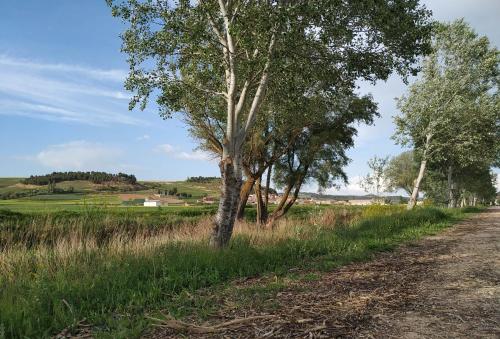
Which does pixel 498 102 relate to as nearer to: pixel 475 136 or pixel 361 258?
pixel 475 136

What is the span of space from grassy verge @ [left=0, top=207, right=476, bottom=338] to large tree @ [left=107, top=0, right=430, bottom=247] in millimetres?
2013

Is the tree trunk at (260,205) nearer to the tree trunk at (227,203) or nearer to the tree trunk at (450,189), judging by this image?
the tree trunk at (227,203)

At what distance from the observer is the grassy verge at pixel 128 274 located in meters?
5.06

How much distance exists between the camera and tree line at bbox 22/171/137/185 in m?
104

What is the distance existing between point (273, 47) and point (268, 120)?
44.0 ft

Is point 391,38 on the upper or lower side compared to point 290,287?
upper

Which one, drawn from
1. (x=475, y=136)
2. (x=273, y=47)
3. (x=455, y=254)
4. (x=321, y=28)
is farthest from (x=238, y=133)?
(x=475, y=136)

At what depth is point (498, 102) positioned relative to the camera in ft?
98.3

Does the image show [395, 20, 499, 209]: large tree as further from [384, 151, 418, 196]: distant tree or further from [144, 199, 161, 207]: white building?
[384, 151, 418, 196]: distant tree

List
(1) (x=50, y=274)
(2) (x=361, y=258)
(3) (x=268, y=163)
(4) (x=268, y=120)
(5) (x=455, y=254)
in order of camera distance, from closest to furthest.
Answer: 1. (1) (x=50, y=274)
2. (2) (x=361, y=258)
3. (5) (x=455, y=254)
4. (4) (x=268, y=120)
5. (3) (x=268, y=163)

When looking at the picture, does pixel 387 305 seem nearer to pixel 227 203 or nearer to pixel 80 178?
pixel 227 203

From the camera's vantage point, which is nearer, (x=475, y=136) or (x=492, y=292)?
(x=492, y=292)

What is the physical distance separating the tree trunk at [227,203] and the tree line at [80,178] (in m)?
96.4

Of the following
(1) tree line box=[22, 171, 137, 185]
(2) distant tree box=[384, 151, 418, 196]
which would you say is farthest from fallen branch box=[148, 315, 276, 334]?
(1) tree line box=[22, 171, 137, 185]
